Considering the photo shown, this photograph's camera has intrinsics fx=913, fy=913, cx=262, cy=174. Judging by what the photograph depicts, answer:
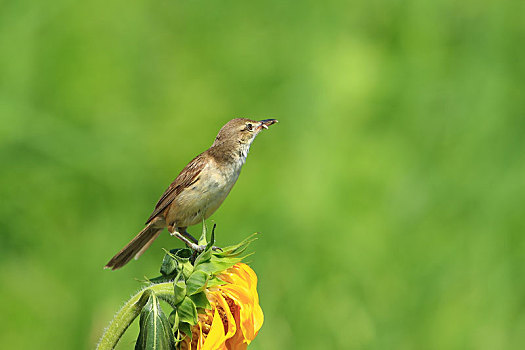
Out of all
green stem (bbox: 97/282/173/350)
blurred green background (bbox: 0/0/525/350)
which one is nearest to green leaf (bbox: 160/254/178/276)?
green stem (bbox: 97/282/173/350)

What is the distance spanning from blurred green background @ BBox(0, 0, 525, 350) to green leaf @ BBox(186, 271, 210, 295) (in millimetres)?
2860

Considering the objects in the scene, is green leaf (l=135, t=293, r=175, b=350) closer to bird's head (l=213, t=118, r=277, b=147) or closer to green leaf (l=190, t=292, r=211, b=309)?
green leaf (l=190, t=292, r=211, b=309)

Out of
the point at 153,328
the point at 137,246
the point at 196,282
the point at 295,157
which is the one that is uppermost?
the point at 295,157

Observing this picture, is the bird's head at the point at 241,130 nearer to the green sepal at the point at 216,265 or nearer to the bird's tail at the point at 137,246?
the bird's tail at the point at 137,246

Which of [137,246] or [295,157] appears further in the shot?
[295,157]

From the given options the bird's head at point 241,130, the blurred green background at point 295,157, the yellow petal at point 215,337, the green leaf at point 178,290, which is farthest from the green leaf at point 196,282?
the blurred green background at point 295,157

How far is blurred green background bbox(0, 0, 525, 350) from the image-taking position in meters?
6.60

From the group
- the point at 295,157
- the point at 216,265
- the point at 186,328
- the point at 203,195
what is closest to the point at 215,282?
the point at 216,265

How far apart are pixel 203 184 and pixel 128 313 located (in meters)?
0.83

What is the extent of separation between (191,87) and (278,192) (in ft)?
4.59

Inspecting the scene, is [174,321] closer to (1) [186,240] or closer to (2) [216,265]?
(2) [216,265]

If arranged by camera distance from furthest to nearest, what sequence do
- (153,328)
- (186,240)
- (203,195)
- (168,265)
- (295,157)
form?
(295,157) → (203,195) → (186,240) → (168,265) → (153,328)

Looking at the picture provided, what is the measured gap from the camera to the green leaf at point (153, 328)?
9.33ft

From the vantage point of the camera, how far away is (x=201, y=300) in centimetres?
302
